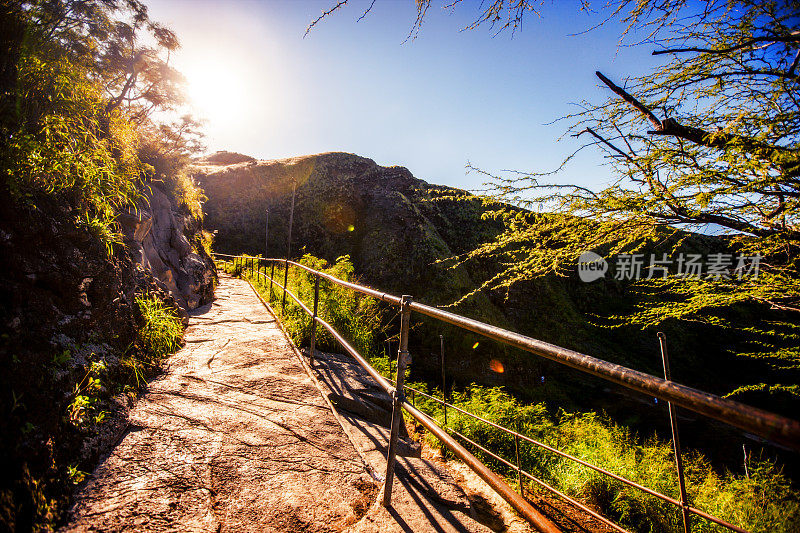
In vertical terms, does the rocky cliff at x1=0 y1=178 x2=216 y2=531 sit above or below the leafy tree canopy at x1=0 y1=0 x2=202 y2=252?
below

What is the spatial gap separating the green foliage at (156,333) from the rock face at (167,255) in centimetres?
96

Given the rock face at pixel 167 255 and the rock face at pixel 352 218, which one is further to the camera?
the rock face at pixel 352 218

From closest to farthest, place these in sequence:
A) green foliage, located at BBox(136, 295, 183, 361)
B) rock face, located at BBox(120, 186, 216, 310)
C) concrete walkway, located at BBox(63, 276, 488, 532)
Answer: concrete walkway, located at BBox(63, 276, 488, 532) < green foliage, located at BBox(136, 295, 183, 361) < rock face, located at BBox(120, 186, 216, 310)

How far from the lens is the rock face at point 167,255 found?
15.3 ft

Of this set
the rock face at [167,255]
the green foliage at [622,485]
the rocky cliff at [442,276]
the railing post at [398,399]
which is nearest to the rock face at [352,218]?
the rocky cliff at [442,276]

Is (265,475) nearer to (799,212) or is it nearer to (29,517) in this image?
(29,517)

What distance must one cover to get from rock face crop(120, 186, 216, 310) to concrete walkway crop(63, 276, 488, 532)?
2491mm

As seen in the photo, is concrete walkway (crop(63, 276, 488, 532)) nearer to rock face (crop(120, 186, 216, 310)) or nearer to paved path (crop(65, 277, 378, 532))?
paved path (crop(65, 277, 378, 532))

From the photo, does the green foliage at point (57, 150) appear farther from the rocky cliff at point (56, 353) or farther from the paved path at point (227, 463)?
the paved path at point (227, 463)

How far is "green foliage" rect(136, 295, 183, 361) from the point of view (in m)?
3.03

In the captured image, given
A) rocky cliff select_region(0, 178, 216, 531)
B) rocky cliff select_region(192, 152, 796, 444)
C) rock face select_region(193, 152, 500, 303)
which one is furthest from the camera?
rock face select_region(193, 152, 500, 303)

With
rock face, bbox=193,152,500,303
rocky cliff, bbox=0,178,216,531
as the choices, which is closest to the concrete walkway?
rocky cliff, bbox=0,178,216,531

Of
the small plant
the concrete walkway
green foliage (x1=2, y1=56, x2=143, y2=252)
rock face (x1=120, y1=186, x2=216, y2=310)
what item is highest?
green foliage (x1=2, y1=56, x2=143, y2=252)

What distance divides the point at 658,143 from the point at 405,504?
3.36m
